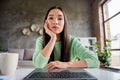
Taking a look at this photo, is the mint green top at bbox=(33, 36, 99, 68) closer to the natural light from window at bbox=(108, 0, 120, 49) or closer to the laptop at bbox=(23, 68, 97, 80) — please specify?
the laptop at bbox=(23, 68, 97, 80)

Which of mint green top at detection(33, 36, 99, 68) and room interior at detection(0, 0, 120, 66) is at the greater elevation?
room interior at detection(0, 0, 120, 66)

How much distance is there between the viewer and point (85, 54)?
1.20 metres

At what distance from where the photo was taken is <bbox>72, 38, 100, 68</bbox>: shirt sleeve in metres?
1.07

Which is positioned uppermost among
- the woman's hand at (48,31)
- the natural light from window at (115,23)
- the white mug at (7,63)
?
the natural light from window at (115,23)

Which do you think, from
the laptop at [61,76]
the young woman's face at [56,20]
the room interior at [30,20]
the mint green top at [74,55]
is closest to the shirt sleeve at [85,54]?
the mint green top at [74,55]

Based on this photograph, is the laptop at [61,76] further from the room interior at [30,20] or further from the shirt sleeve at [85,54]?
the room interior at [30,20]

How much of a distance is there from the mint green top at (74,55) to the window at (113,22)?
3.10 m

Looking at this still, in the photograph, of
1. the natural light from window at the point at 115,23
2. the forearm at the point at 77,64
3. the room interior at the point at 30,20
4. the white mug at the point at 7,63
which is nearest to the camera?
the white mug at the point at 7,63

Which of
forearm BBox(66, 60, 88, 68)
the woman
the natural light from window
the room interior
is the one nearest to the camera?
forearm BBox(66, 60, 88, 68)

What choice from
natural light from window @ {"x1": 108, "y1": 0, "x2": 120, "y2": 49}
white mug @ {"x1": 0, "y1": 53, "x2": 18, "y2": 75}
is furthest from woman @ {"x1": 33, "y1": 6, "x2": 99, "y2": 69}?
natural light from window @ {"x1": 108, "y1": 0, "x2": 120, "y2": 49}

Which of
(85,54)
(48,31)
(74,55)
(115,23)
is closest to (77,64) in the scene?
(85,54)

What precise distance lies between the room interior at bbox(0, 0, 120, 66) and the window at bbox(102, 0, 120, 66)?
2.07 feet

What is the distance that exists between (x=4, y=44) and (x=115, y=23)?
375cm

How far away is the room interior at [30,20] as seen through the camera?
222 inches
